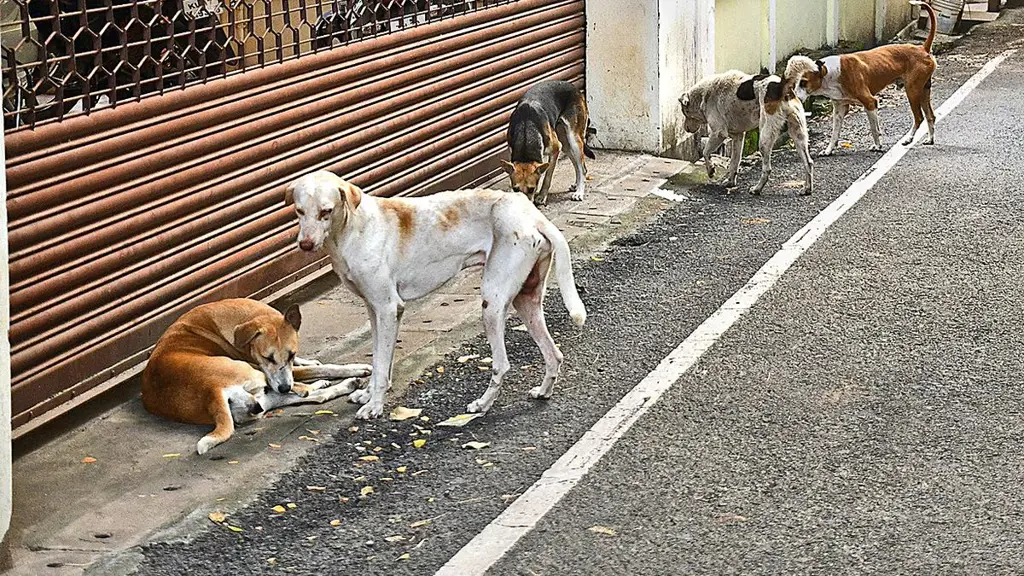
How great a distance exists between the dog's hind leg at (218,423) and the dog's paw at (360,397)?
0.62 m

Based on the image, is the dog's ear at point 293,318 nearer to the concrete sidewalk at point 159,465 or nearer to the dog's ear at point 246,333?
the dog's ear at point 246,333

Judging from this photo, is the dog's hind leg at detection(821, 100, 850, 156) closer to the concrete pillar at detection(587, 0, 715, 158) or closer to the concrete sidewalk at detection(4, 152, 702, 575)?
the concrete pillar at detection(587, 0, 715, 158)

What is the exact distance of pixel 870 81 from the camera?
1250 centimetres

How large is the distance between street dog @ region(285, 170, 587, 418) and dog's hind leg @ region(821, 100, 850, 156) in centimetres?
671

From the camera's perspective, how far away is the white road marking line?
4840 mm

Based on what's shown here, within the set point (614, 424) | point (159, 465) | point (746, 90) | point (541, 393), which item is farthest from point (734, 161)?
point (159, 465)

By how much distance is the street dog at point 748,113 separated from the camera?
34.8ft

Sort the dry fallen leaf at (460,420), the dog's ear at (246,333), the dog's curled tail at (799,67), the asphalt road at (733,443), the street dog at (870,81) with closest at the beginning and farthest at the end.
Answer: the asphalt road at (733,443) < the dry fallen leaf at (460,420) < the dog's ear at (246,333) < the dog's curled tail at (799,67) < the street dog at (870,81)

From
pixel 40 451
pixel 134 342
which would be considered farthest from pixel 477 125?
pixel 40 451

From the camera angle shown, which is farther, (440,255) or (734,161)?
(734,161)

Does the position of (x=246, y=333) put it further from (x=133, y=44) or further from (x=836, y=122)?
(x=836, y=122)

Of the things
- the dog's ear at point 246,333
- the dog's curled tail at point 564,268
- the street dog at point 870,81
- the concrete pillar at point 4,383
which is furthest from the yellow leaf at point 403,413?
the street dog at point 870,81

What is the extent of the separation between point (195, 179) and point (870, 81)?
292 inches

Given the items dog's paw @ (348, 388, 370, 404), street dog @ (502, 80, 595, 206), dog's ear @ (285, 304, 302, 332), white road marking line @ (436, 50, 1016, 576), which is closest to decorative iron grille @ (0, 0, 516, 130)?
dog's ear @ (285, 304, 302, 332)
